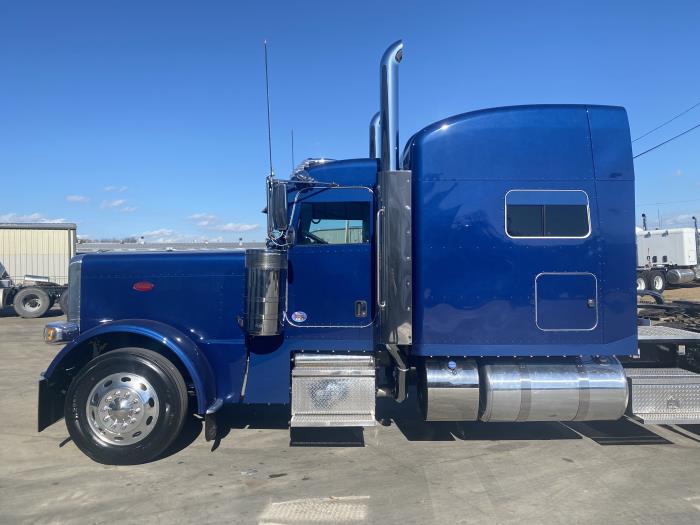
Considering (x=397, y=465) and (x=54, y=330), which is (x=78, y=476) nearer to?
(x=54, y=330)

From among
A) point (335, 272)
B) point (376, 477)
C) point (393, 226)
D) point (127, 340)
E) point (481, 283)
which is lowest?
point (376, 477)

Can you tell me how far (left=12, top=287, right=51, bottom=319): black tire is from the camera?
61.2 ft

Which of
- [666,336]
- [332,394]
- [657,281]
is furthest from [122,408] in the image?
[657,281]

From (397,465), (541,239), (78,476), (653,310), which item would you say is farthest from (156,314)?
(653,310)

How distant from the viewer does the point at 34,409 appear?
21.9 feet

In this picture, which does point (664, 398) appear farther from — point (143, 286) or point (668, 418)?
point (143, 286)

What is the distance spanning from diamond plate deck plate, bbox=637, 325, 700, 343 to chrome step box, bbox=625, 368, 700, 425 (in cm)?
53

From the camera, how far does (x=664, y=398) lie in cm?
511

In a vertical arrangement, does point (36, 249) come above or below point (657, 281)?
above

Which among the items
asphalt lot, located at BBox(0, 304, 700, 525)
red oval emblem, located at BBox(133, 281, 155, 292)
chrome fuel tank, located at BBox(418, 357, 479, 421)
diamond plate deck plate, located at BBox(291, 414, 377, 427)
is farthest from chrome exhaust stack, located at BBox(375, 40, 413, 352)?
red oval emblem, located at BBox(133, 281, 155, 292)

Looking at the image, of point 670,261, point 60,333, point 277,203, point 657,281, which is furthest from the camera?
point 670,261

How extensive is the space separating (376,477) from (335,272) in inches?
71.5

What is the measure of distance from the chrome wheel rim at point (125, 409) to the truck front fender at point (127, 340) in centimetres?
36

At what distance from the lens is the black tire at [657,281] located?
28.9 meters
